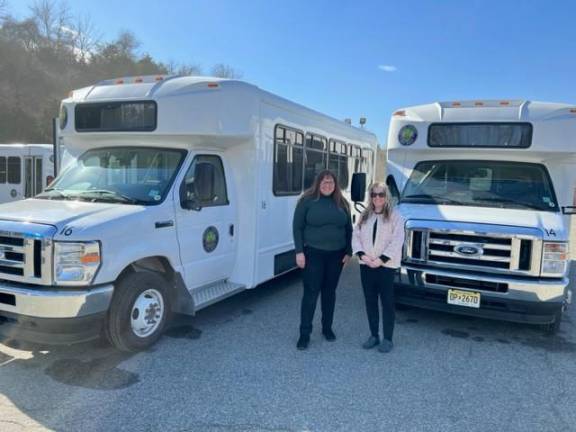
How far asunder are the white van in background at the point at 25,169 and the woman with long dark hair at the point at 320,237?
34.7ft

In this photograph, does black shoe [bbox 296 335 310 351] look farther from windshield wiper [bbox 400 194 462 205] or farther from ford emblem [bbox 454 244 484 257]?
windshield wiper [bbox 400 194 462 205]

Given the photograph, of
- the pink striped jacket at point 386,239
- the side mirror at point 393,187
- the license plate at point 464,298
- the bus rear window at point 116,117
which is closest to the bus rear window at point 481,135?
the side mirror at point 393,187

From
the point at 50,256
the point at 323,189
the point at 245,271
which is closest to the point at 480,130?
the point at 323,189

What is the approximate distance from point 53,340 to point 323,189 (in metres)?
2.85

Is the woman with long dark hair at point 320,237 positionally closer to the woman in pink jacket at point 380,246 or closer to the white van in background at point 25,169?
the woman in pink jacket at point 380,246

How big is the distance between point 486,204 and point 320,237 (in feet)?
8.25

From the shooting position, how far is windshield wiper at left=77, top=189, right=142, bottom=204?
4.89 meters

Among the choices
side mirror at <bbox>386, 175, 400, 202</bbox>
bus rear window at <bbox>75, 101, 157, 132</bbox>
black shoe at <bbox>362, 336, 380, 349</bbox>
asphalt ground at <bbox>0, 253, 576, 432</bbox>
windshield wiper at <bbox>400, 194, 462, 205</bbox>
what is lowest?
asphalt ground at <bbox>0, 253, 576, 432</bbox>

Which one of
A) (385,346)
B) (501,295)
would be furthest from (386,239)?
(501,295)

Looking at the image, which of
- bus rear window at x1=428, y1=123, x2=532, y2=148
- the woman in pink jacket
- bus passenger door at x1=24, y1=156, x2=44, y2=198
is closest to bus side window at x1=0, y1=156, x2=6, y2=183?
bus passenger door at x1=24, y1=156, x2=44, y2=198

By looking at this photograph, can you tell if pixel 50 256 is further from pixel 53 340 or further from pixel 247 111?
pixel 247 111

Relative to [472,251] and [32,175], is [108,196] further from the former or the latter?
[32,175]

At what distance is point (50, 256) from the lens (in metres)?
4.07

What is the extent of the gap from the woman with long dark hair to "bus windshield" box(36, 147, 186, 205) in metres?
1.50
